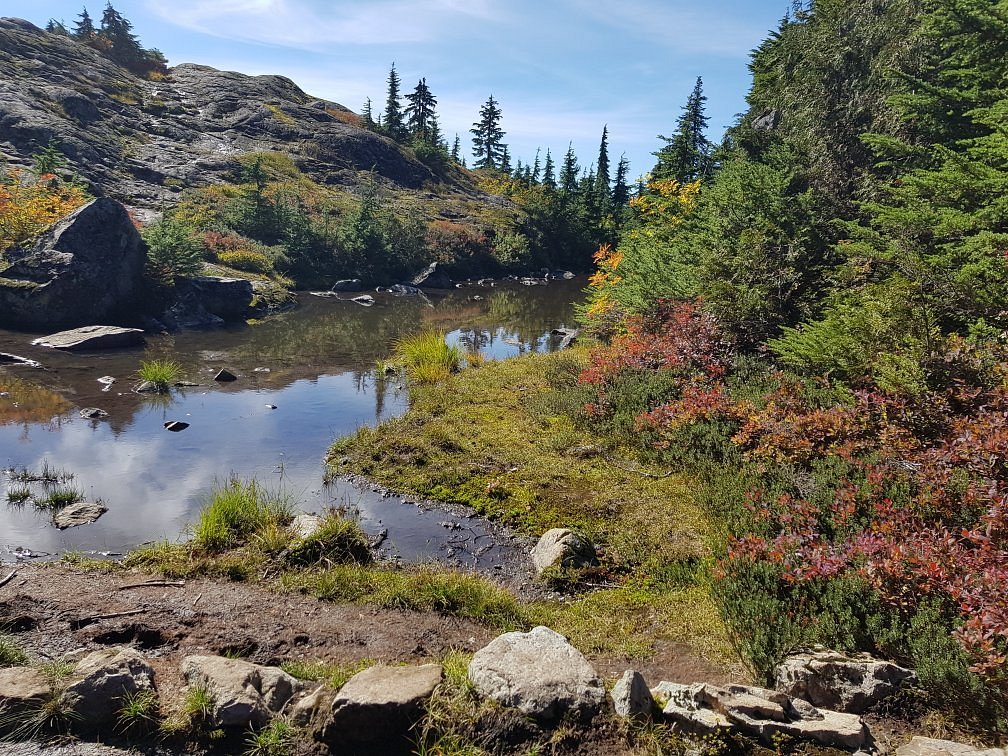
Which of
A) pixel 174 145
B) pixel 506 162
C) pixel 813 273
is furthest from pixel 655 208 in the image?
pixel 506 162

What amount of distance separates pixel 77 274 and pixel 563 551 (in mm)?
24054

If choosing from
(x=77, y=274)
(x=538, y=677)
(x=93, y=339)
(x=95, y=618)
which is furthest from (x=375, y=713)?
(x=77, y=274)

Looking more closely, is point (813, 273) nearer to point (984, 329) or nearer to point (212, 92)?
point (984, 329)

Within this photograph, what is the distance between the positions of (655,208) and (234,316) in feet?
69.0

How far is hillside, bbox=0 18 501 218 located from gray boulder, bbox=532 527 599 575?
147 ft

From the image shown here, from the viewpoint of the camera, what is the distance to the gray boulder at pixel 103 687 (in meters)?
4.47

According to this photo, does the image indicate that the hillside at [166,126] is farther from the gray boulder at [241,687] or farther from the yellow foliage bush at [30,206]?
the gray boulder at [241,687]

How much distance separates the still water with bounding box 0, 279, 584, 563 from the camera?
9.20 meters

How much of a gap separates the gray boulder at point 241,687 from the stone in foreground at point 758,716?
10.9ft

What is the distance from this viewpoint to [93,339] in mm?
19641

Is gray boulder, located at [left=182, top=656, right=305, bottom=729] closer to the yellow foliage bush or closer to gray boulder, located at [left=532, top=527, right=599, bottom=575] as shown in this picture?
gray boulder, located at [left=532, top=527, right=599, bottom=575]

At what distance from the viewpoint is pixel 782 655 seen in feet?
18.3

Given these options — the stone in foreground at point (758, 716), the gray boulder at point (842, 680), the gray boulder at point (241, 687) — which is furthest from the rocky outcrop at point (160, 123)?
the gray boulder at point (842, 680)

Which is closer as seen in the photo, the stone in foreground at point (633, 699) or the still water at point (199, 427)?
the stone in foreground at point (633, 699)
